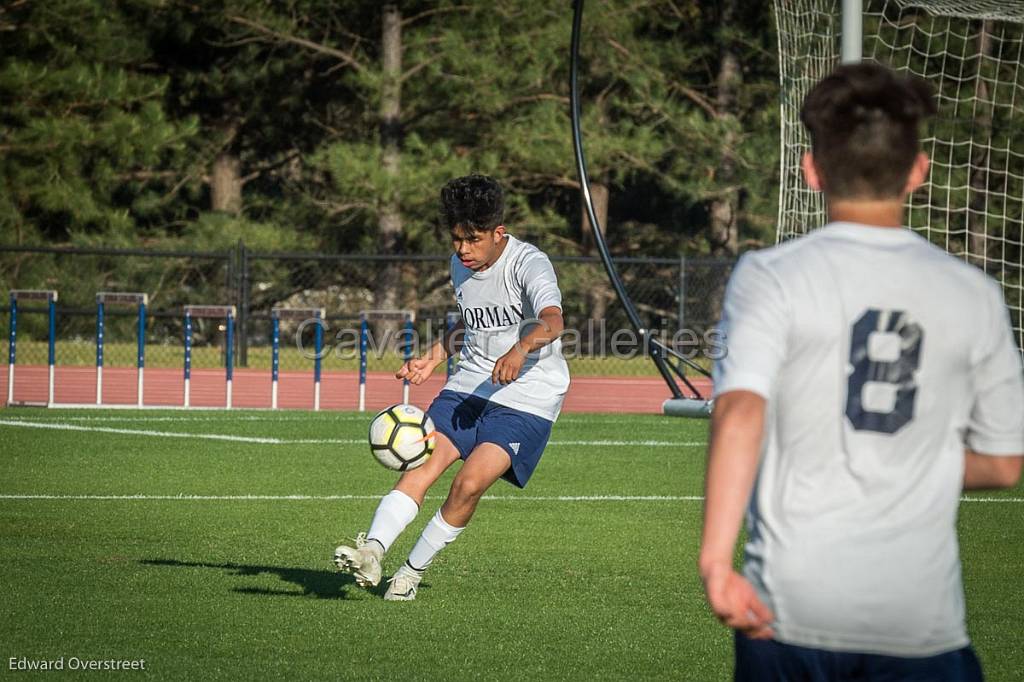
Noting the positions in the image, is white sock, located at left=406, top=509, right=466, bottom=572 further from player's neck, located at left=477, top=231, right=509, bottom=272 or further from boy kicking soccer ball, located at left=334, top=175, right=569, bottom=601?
player's neck, located at left=477, top=231, right=509, bottom=272

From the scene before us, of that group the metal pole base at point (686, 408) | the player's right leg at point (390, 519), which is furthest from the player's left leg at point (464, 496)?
the metal pole base at point (686, 408)

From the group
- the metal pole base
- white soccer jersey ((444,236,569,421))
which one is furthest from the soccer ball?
the metal pole base

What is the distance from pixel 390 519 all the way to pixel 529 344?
1.04 metres

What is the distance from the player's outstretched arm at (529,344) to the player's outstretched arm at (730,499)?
3.43 metres

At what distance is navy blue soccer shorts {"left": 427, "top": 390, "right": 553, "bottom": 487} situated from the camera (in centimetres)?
664

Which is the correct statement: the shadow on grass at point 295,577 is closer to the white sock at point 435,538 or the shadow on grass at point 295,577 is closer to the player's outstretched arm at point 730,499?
the white sock at point 435,538

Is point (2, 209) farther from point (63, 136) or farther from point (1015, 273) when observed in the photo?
point (1015, 273)

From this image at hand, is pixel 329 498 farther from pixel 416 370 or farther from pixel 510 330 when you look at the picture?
pixel 510 330

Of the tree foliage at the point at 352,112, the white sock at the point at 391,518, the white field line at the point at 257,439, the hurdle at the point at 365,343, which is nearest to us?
the white sock at the point at 391,518

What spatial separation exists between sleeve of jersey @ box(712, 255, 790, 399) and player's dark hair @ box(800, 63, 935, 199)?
231mm

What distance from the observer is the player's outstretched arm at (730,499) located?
2510 millimetres

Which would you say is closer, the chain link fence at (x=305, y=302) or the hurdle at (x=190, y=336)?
the hurdle at (x=190, y=336)

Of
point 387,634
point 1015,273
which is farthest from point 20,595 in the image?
point 1015,273

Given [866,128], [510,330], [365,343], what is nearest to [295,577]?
[510,330]
